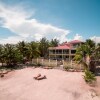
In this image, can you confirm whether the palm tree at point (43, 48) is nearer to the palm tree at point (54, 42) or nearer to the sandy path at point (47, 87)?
the palm tree at point (54, 42)

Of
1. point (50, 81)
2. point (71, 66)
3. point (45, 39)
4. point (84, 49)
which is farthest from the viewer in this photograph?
point (45, 39)

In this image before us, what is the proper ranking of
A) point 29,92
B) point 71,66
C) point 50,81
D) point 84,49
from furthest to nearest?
point 71,66 < point 84,49 < point 50,81 < point 29,92

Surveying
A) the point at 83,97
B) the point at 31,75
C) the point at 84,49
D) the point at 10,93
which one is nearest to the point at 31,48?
the point at 31,75

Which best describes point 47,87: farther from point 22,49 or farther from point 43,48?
point 43,48

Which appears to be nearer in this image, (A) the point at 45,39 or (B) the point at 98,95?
(B) the point at 98,95

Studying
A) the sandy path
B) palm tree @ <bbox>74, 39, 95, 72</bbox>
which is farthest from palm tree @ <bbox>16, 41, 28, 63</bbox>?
palm tree @ <bbox>74, 39, 95, 72</bbox>

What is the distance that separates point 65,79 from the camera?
27172mm

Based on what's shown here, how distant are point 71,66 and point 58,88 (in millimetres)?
8588

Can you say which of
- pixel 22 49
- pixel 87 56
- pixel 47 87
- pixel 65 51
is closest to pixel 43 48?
pixel 65 51

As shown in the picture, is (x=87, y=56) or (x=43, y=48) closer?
(x=87, y=56)

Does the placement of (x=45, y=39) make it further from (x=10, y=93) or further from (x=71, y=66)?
(x=10, y=93)

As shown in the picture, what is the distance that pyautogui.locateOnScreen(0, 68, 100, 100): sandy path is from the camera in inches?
876

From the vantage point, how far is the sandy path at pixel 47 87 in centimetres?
2225

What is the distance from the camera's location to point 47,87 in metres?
25.0
